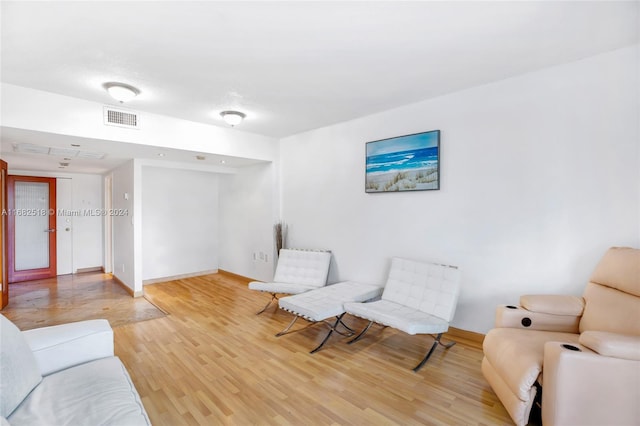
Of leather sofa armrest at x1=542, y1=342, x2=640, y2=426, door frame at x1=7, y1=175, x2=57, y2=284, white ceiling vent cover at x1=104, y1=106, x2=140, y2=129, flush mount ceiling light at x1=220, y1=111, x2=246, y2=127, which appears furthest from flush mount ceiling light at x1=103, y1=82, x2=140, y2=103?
door frame at x1=7, y1=175, x2=57, y2=284

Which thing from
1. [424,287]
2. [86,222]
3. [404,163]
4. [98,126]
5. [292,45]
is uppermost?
[292,45]

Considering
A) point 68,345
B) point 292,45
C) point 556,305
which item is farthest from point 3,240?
point 556,305

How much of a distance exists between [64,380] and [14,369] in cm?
24

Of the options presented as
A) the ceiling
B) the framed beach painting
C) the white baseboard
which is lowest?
the white baseboard

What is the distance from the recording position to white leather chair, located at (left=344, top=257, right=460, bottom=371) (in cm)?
275

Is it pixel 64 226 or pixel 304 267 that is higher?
pixel 64 226

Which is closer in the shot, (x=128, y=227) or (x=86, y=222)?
(x=128, y=227)

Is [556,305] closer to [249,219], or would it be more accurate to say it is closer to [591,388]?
[591,388]

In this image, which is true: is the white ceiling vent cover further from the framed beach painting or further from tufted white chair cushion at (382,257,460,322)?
tufted white chair cushion at (382,257,460,322)

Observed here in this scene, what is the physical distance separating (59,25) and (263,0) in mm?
1412

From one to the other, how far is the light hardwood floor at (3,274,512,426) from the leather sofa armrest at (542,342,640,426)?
0.46m

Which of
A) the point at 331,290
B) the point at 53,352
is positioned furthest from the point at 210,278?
the point at 53,352

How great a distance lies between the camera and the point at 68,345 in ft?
5.95

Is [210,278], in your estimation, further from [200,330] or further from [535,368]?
[535,368]
